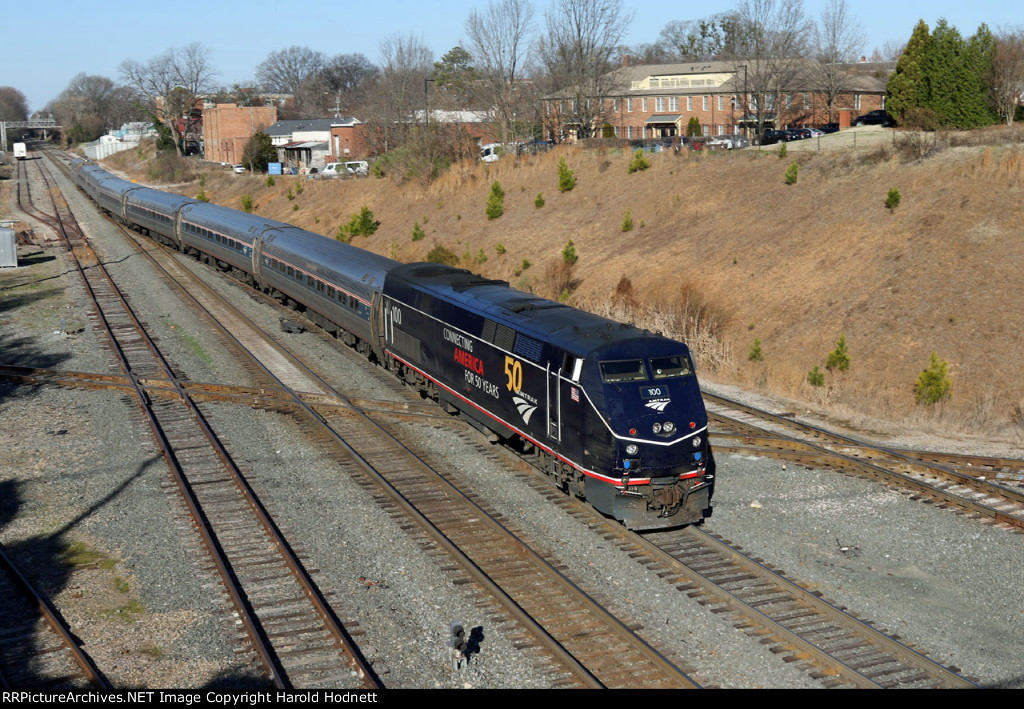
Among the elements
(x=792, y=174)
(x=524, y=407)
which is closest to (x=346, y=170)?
(x=792, y=174)

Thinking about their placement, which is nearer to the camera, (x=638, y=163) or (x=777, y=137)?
(x=638, y=163)

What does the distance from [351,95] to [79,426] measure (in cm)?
17701

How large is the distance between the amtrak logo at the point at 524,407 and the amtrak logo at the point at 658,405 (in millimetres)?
2581

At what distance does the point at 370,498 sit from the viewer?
1716cm

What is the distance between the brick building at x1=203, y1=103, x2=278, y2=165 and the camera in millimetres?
111938

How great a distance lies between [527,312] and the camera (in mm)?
18203

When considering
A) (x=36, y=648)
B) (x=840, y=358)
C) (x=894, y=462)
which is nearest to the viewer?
(x=36, y=648)

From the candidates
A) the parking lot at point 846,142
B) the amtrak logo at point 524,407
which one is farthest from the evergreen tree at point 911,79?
the amtrak logo at point 524,407

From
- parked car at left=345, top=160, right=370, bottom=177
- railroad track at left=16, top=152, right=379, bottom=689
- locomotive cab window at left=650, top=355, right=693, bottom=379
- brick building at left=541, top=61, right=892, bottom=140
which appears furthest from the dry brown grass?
parked car at left=345, top=160, right=370, bottom=177

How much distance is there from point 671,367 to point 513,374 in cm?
335

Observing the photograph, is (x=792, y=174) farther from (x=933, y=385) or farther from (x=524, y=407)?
(x=524, y=407)

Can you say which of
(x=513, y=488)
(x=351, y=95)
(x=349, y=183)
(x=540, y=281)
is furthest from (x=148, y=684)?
(x=351, y=95)

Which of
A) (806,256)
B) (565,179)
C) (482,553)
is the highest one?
(565,179)

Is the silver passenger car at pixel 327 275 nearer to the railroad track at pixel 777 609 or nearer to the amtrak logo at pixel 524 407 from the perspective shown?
the amtrak logo at pixel 524 407
